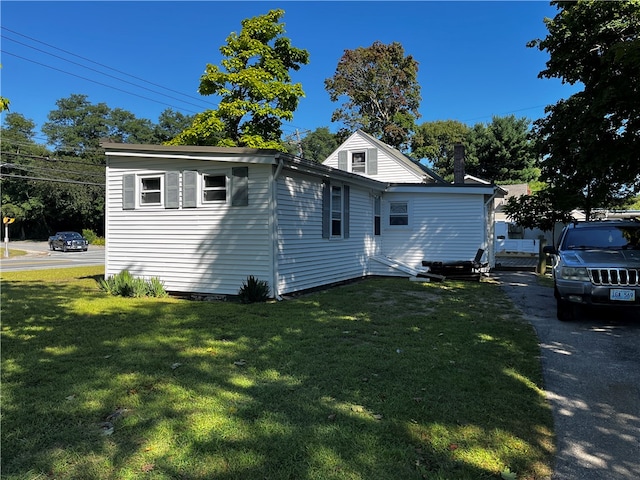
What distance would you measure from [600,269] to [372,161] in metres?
14.1

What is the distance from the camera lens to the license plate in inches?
237

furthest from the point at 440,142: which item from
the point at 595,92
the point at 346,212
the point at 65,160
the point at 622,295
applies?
the point at 65,160

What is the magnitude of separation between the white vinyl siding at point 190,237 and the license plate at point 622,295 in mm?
6079

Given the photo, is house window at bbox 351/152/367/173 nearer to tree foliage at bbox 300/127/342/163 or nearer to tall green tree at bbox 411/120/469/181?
tall green tree at bbox 411/120/469/181

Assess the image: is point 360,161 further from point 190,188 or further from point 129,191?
point 129,191

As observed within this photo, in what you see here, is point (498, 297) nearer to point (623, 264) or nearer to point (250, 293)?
point (623, 264)

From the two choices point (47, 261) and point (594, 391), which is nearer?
point (594, 391)

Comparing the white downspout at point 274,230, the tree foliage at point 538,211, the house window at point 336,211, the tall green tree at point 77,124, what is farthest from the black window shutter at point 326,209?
the tall green tree at point 77,124

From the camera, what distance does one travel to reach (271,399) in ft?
11.6

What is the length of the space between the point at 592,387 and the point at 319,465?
118 inches

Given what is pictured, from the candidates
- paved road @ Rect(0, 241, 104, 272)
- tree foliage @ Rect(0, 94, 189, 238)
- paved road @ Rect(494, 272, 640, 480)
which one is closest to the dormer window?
paved road @ Rect(494, 272, 640, 480)

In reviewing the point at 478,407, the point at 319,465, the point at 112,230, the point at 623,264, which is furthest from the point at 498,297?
the point at 112,230

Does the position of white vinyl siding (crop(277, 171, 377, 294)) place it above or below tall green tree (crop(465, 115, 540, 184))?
below

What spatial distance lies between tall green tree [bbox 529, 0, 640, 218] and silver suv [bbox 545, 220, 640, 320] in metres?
3.15
